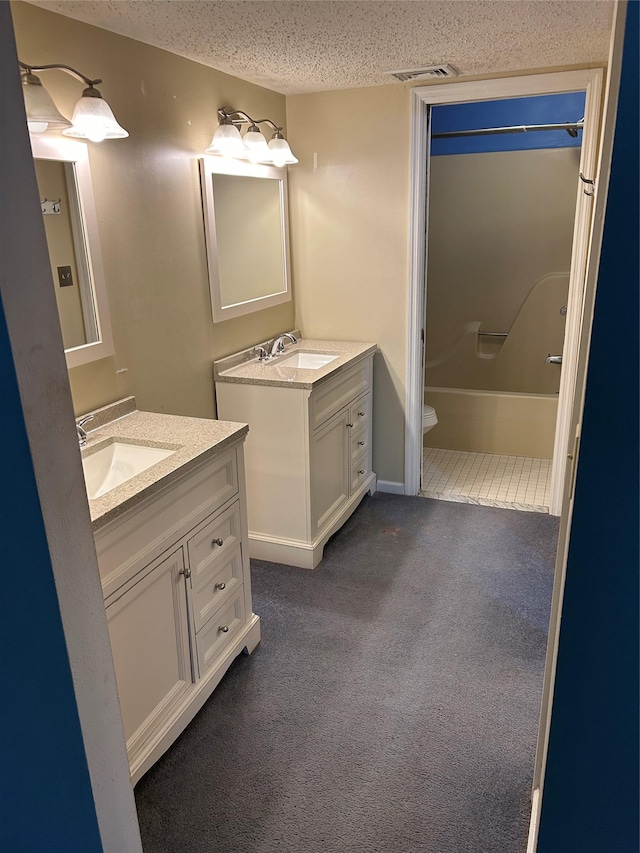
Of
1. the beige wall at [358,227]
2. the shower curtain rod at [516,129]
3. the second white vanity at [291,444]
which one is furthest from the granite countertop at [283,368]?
the shower curtain rod at [516,129]

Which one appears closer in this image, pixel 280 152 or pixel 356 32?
pixel 356 32

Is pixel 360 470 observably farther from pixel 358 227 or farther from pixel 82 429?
pixel 82 429

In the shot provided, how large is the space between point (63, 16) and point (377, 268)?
1.85 m

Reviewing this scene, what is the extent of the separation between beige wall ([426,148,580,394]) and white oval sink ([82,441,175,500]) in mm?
3121

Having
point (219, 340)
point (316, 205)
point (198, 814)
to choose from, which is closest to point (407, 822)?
point (198, 814)

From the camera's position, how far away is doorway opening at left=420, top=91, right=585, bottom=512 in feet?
13.2

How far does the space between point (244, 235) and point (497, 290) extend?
2407mm

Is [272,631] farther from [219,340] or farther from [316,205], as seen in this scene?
[316,205]

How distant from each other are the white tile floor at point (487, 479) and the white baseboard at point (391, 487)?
0.45ft

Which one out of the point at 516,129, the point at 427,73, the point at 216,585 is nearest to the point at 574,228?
the point at 427,73

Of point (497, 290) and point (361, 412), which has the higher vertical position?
point (497, 290)

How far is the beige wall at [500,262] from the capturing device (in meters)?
4.47

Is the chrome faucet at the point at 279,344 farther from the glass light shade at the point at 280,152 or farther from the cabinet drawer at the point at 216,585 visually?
the cabinet drawer at the point at 216,585

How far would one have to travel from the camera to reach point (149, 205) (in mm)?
2367
